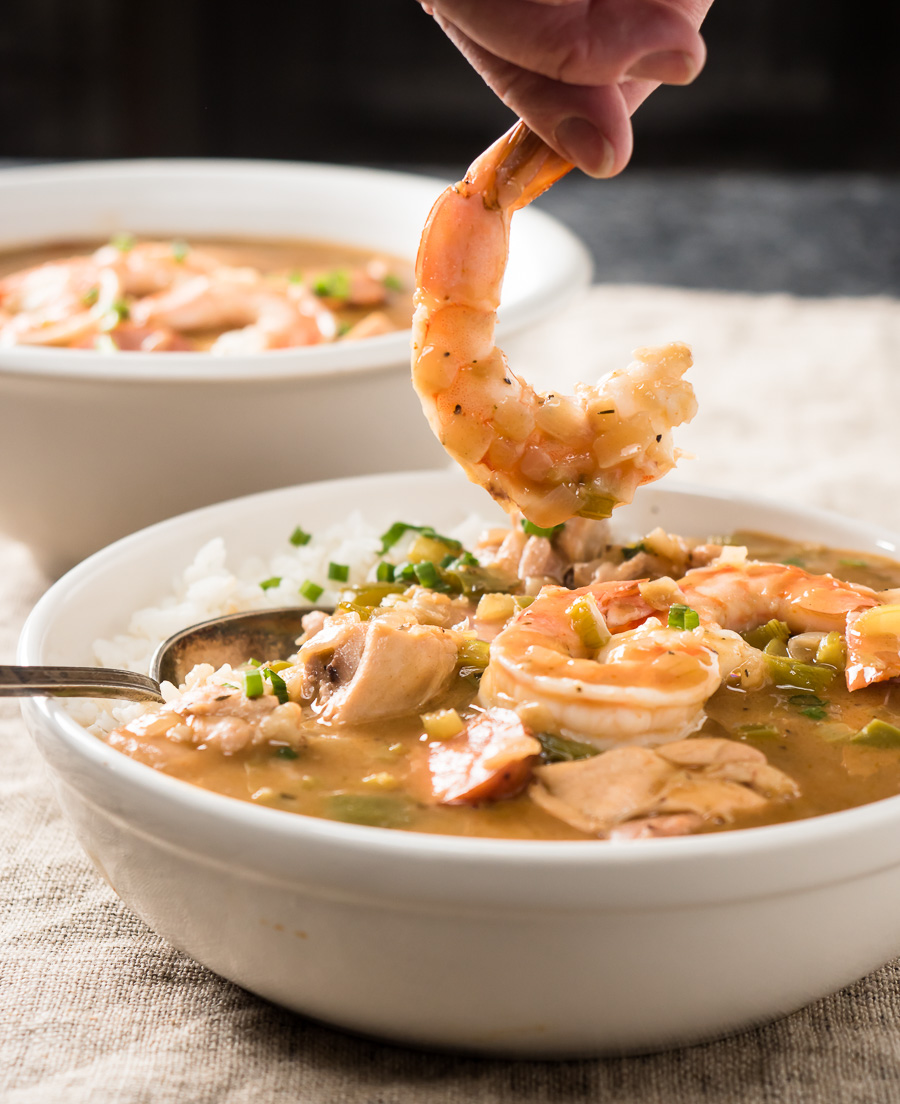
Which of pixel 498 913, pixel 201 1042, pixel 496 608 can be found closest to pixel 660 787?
pixel 498 913

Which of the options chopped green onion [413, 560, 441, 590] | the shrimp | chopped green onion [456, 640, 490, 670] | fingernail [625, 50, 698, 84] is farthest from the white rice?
fingernail [625, 50, 698, 84]

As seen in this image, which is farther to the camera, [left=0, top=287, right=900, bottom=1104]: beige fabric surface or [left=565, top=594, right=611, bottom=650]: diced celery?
[left=565, top=594, right=611, bottom=650]: diced celery

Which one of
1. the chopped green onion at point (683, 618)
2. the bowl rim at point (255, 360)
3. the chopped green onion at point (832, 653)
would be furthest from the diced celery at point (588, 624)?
the bowl rim at point (255, 360)

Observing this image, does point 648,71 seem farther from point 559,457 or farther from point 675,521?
point 675,521

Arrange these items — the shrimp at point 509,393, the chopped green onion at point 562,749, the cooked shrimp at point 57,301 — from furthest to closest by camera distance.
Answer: the cooked shrimp at point 57,301 < the shrimp at point 509,393 < the chopped green onion at point 562,749

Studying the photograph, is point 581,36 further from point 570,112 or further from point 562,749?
point 562,749

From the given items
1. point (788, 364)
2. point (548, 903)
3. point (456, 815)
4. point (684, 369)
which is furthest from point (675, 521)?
point (788, 364)

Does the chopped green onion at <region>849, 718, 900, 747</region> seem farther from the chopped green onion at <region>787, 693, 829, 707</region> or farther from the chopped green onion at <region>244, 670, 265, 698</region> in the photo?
the chopped green onion at <region>244, 670, 265, 698</region>

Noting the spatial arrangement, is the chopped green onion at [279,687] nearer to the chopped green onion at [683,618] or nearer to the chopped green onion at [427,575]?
the chopped green onion at [427,575]
